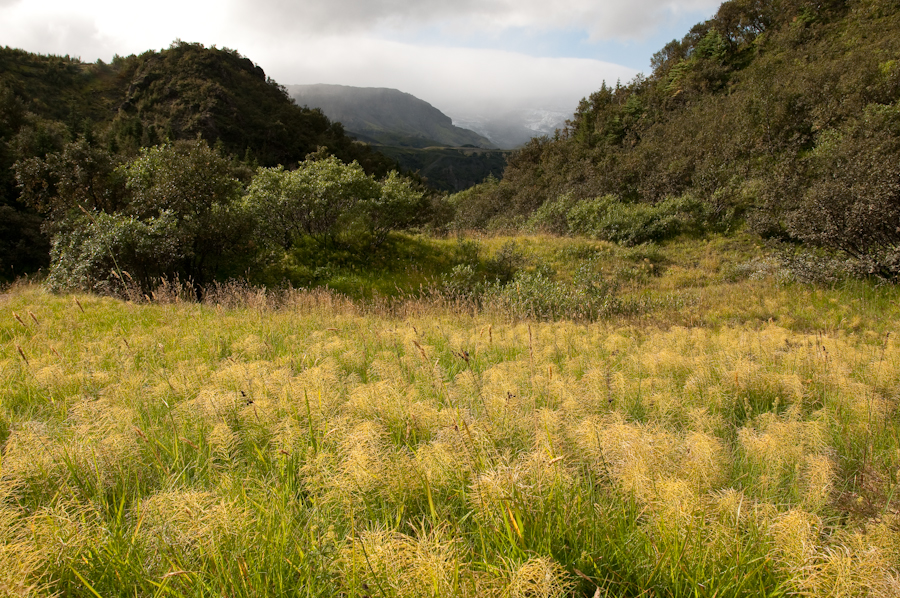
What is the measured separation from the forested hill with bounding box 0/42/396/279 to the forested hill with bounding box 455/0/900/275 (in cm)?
2413

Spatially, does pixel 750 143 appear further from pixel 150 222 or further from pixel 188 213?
pixel 150 222

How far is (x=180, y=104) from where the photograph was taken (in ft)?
147

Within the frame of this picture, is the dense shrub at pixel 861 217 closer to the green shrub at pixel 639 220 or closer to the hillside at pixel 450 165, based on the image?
the green shrub at pixel 639 220

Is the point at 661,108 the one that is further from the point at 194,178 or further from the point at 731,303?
the point at 194,178

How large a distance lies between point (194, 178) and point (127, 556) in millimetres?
11697

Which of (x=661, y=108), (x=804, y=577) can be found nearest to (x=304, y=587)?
(x=804, y=577)

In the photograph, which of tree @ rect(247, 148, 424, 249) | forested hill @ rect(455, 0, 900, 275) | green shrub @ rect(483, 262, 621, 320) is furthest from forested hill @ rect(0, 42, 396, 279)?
green shrub @ rect(483, 262, 621, 320)

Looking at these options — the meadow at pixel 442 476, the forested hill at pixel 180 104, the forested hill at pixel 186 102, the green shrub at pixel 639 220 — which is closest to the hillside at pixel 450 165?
the forested hill at pixel 186 102

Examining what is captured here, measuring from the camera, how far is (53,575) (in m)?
1.29

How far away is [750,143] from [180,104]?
5467cm

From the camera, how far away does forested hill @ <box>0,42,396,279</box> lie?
40250mm

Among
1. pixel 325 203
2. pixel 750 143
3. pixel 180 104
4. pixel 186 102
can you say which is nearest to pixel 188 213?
pixel 325 203

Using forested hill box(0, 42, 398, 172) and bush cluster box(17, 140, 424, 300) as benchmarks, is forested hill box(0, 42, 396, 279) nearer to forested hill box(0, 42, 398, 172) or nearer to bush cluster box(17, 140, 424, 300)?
forested hill box(0, 42, 398, 172)

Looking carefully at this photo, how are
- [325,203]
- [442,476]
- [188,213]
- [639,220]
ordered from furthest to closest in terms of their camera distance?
[639,220]
[325,203]
[188,213]
[442,476]
